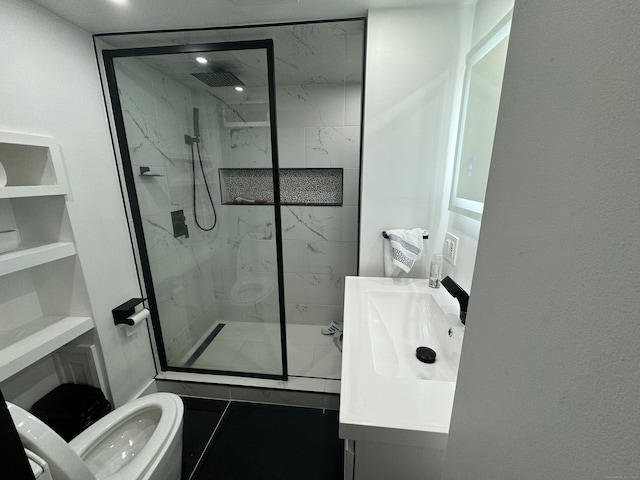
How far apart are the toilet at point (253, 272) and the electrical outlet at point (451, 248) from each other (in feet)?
3.72

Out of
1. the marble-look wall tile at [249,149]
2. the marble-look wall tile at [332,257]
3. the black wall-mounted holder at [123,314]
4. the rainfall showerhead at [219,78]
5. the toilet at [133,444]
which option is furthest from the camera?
the marble-look wall tile at [332,257]

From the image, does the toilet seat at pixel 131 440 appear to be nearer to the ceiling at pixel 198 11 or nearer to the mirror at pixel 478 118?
the mirror at pixel 478 118

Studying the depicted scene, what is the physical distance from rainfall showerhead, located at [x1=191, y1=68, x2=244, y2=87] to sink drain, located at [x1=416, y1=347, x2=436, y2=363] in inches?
75.3

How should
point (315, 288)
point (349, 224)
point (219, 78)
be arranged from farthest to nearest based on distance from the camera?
point (315, 288), point (349, 224), point (219, 78)

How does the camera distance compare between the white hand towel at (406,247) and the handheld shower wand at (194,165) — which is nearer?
the white hand towel at (406,247)

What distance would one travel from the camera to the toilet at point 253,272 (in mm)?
1886

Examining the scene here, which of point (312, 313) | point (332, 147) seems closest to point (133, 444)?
point (312, 313)

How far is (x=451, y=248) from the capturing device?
1275 millimetres

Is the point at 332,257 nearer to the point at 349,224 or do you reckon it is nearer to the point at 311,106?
the point at 349,224

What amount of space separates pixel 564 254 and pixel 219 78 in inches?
78.3

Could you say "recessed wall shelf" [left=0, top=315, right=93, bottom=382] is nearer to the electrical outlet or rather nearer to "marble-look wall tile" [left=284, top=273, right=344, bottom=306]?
"marble-look wall tile" [left=284, top=273, right=344, bottom=306]

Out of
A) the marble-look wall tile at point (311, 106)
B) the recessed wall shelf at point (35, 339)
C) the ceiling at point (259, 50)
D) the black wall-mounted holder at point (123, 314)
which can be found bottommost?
the black wall-mounted holder at point (123, 314)

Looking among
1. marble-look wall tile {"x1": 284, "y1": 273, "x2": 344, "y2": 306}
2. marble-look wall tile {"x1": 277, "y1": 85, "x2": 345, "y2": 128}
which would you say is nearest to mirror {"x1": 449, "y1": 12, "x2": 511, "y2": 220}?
marble-look wall tile {"x1": 277, "y1": 85, "x2": 345, "y2": 128}

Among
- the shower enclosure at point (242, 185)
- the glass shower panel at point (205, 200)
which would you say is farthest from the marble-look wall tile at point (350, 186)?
the glass shower panel at point (205, 200)
